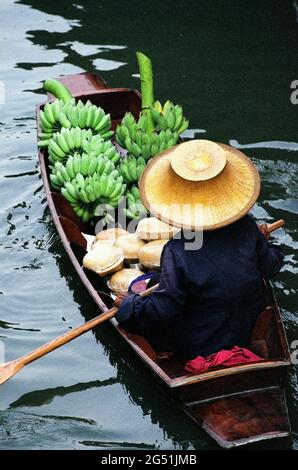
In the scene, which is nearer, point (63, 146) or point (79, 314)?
point (79, 314)

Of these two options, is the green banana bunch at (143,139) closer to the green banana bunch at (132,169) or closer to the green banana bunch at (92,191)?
the green banana bunch at (132,169)

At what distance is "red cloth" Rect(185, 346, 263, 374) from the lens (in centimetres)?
454

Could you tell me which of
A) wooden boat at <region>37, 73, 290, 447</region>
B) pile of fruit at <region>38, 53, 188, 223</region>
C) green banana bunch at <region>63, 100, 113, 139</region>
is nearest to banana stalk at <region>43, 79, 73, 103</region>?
pile of fruit at <region>38, 53, 188, 223</region>

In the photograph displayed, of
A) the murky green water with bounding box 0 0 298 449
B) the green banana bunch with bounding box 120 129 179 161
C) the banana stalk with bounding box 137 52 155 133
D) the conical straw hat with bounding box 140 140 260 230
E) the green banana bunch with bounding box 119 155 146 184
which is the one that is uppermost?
the conical straw hat with bounding box 140 140 260 230

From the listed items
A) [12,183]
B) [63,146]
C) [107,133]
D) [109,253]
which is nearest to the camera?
[109,253]

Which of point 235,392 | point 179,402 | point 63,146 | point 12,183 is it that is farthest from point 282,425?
point 12,183

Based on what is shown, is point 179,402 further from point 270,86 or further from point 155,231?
point 270,86

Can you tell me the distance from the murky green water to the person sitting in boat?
68cm

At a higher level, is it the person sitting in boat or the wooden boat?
the person sitting in boat

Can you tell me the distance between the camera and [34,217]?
23.8 ft

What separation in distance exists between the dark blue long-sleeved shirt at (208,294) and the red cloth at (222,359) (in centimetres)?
7

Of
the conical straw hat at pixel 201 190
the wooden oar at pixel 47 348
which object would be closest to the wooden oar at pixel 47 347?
the wooden oar at pixel 47 348

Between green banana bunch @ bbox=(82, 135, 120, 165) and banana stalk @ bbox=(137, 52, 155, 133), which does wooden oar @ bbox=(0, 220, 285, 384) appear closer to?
green banana bunch @ bbox=(82, 135, 120, 165)

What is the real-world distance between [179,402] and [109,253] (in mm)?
1383
